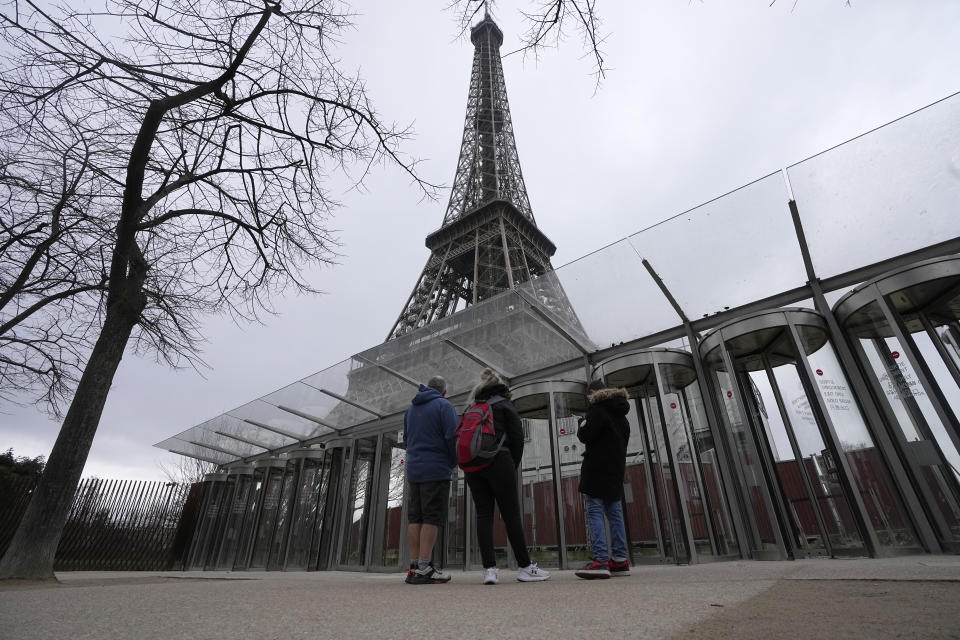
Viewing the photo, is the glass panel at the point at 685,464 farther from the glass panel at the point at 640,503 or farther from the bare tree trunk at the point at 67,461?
the bare tree trunk at the point at 67,461

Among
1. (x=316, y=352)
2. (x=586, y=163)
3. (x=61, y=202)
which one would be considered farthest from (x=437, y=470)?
(x=316, y=352)

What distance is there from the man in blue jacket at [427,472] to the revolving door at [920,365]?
3.98 meters


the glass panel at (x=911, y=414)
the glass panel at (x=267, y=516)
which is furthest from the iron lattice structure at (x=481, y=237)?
the glass panel at (x=911, y=414)

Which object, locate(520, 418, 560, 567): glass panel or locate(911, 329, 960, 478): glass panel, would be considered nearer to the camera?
locate(911, 329, 960, 478): glass panel

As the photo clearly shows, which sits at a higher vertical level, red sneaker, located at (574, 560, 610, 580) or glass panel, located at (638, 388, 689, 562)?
glass panel, located at (638, 388, 689, 562)

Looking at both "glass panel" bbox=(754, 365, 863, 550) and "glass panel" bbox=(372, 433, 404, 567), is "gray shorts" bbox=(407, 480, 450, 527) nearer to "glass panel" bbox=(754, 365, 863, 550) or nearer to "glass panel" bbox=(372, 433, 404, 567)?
"glass panel" bbox=(754, 365, 863, 550)

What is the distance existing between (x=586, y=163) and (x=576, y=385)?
357 centimetres

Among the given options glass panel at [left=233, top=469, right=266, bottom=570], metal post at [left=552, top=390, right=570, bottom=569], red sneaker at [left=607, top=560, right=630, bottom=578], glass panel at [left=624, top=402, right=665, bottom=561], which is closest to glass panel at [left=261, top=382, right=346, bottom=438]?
glass panel at [left=233, top=469, right=266, bottom=570]

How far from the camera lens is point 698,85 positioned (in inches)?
162

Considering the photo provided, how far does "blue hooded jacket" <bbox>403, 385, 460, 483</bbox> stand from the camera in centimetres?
342

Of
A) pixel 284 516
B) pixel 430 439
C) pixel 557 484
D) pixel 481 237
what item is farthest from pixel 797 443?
pixel 481 237

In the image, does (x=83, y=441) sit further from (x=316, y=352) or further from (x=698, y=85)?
(x=316, y=352)

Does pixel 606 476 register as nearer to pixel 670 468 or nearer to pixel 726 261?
pixel 670 468

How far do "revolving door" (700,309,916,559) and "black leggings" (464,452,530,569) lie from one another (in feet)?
9.30
